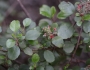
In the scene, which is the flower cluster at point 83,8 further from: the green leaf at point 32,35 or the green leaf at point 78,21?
the green leaf at point 32,35

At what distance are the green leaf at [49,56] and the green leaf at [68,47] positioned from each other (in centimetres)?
7

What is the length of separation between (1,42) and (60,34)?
0.26 m

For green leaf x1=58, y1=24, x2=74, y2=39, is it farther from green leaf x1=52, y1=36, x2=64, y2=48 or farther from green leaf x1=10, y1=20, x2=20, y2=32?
green leaf x1=10, y1=20, x2=20, y2=32

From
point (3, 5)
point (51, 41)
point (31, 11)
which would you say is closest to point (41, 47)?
point (51, 41)

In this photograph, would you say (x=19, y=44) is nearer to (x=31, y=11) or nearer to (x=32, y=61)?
(x=32, y=61)

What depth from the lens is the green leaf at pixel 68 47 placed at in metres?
0.98

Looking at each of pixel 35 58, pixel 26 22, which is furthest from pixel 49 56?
pixel 26 22

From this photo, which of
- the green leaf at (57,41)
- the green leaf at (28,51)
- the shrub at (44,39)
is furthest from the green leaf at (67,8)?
the green leaf at (28,51)

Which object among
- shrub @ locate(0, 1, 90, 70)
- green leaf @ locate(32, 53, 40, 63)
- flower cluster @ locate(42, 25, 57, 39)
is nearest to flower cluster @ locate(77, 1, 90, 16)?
shrub @ locate(0, 1, 90, 70)

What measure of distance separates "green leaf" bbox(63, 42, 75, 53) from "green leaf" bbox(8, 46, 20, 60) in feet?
0.74

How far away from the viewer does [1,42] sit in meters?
0.93

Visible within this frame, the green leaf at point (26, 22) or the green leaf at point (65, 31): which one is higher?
the green leaf at point (26, 22)

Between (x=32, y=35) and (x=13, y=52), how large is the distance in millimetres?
106

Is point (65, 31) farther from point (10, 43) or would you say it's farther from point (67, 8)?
point (10, 43)
